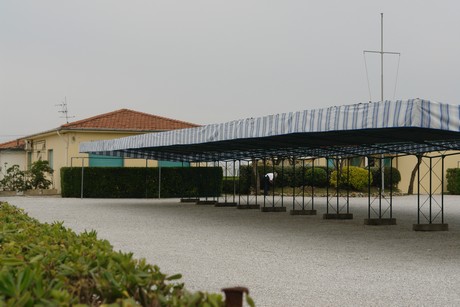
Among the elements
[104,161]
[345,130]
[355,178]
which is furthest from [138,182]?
[345,130]

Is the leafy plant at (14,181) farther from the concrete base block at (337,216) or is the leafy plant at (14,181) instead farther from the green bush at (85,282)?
the green bush at (85,282)

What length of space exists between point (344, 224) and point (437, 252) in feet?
17.2

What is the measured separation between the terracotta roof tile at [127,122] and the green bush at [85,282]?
27.6 metres

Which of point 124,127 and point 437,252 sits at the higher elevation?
point 124,127

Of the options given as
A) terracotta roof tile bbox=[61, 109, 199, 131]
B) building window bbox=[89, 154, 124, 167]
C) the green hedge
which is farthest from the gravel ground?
terracotta roof tile bbox=[61, 109, 199, 131]

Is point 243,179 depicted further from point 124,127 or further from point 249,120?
point 249,120

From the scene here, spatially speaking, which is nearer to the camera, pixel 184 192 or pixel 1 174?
pixel 184 192

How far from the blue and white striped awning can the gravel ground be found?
6.05ft

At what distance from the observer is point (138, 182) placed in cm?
2847

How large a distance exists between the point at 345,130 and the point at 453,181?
26.8 m

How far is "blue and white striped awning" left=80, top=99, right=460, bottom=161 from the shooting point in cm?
961

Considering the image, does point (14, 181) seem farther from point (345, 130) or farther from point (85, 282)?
point (85, 282)

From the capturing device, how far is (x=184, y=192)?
1149 inches

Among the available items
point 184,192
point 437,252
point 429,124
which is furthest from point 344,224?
point 184,192
